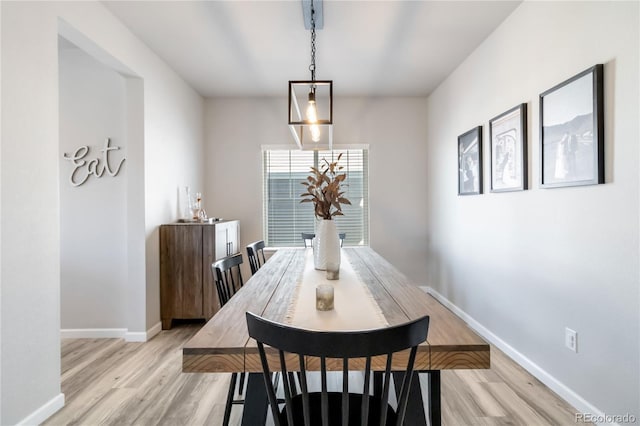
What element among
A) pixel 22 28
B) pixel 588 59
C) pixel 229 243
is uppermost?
pixel 22 28

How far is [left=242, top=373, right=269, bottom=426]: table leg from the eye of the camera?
4.01 feet


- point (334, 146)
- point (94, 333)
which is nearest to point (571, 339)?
point (334, 146)

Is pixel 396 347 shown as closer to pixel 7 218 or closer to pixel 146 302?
pixel 7 218

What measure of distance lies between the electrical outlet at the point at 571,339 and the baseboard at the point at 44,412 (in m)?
3.02

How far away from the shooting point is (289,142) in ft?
15.0

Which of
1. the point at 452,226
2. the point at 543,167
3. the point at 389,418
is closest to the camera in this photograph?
the point at 389,418

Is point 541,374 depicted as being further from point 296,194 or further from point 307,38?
point 296,194

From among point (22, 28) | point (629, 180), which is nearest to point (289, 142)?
point (22, 28)

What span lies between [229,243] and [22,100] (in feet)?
7.67

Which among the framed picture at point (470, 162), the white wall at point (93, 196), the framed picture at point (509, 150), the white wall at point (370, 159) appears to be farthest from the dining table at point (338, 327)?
the white wall at point (370, 159)

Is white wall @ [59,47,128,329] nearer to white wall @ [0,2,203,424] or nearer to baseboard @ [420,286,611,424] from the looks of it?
white wall @ [0,2,203,424]

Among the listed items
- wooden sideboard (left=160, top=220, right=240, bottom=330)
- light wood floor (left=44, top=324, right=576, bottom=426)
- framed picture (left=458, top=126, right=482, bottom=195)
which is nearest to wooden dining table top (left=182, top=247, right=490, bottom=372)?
light wood floor (left=44, top=324, right=576, bottom=426)

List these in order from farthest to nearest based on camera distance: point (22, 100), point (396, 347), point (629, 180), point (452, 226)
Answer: point (452, 226), point (22, 100), point (629, 180), point (396, 347)

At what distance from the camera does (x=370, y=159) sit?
4570mm
